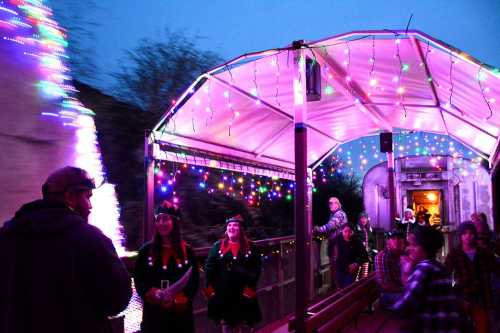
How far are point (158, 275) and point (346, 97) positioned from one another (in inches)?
224

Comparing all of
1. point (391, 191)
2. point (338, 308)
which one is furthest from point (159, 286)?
point (391, 191)

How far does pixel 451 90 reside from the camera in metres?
7.48

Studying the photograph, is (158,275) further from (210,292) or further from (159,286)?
(210,292)

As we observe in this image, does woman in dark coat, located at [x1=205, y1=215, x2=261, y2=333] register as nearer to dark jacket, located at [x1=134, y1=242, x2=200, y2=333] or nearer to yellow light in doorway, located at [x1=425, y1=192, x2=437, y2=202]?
dark jacket, located at [x1=134, y1=242, x2=200, y2=333]

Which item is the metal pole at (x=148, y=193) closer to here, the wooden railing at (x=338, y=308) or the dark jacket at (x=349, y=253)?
the wooden railing at (x=338, y=308)

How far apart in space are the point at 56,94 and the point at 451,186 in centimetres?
1673

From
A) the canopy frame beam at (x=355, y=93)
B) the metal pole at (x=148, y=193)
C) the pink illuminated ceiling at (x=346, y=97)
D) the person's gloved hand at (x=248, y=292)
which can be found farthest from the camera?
the canopy frame beam at (x=355, y=93)

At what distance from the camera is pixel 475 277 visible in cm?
555

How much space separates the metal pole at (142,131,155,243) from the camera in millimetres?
6746

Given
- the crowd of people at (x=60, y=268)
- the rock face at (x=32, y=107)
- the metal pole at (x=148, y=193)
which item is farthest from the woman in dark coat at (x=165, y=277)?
the metal pole at (x=148, y=193)

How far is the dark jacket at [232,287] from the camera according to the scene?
5191 millimetres

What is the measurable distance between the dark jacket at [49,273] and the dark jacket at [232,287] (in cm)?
297

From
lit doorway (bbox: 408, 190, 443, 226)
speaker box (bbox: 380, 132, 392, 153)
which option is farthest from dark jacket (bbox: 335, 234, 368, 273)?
lit doorway (bbox: 408, 190, 443, 226)

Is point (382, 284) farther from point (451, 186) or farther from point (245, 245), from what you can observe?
point (451, 186)
